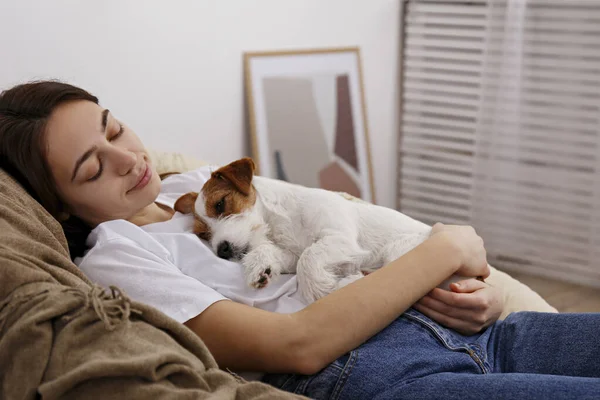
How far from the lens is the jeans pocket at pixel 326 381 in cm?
132

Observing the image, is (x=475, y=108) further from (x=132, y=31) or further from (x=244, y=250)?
(x=244, y=250)

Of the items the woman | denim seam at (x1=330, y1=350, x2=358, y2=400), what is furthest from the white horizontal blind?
denim seam at (x1=330, y1=350, x2=358, y2=400)

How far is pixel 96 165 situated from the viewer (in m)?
1.50

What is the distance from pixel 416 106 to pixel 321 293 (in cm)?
265

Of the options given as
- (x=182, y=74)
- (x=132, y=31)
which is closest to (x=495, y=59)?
(x=182, y=74)

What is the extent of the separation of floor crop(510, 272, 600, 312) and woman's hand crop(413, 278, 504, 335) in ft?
6.08

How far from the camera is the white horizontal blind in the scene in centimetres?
336

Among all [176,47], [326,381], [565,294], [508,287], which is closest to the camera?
[326,381]

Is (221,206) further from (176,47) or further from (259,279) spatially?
(176,47)

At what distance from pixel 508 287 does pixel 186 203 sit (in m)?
0.94

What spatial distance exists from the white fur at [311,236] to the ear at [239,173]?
2.3 inches

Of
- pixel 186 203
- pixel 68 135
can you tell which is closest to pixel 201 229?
pixel 186 203

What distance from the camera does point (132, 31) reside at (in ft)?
8.53

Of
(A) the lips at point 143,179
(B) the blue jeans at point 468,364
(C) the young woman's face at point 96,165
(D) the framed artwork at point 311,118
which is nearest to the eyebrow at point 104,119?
(C) the young woman's face at point 96,165
